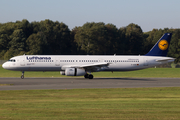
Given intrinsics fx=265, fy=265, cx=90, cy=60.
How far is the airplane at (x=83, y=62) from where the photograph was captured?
43312 mm

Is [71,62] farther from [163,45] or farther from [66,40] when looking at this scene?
[66,40]

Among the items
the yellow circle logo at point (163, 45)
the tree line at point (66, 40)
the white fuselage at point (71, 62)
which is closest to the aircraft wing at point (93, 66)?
the white fuselage at point (71, 62)

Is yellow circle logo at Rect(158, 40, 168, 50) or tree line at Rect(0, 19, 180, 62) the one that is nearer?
yellow circle logo at Rect(158, 40, 168, 50)

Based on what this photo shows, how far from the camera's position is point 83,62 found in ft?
148

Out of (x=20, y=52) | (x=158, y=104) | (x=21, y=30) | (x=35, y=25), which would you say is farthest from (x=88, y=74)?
(x=35, y=25)

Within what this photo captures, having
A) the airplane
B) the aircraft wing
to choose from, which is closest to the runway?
the airplane

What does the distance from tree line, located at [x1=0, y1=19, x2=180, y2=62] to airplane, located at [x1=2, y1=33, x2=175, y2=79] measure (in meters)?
A: 55.5

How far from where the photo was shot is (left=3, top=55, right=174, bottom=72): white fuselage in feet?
143

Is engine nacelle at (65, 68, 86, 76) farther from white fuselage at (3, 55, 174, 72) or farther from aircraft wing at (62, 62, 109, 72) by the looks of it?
white fuselage at (3, 55, 174, 72)

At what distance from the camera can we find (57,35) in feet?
382

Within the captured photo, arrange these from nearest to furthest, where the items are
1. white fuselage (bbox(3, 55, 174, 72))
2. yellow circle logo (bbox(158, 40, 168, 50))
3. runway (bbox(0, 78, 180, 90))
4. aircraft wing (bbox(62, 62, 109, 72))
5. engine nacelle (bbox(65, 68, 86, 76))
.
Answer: runway (bbox(0, 78, 180, 90)) → engine nacelle (bbox(65, 68, 86, 76)) → aircraft wing (bbox(62, 62, 109, 72)) → white fuselage (bbox(3, 55, 174, 72)) → yellow circle logo (bbox(158, 40, 168, 50))

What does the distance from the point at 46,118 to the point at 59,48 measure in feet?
347

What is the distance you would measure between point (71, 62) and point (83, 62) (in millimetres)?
2068

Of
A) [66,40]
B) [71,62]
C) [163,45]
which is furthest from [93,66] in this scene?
[66,40]
